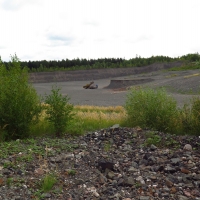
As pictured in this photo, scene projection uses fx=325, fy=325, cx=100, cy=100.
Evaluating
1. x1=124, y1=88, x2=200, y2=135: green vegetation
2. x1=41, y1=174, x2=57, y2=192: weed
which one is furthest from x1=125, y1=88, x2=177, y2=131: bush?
x1=41, y1=174, x2=57, y2=192: weed

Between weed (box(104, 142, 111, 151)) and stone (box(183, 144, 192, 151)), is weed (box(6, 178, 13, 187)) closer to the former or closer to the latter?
weed (box(104, 142, 111, 151))

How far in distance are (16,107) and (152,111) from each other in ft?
13.3

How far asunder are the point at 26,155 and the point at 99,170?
1.54m

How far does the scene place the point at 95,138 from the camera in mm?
8531

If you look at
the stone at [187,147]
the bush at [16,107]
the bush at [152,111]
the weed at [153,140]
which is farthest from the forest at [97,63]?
the stone at [187,147]

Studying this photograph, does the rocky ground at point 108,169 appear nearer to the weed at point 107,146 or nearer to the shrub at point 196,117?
the weed at point 107,146

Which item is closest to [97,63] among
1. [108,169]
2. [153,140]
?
[153,140]

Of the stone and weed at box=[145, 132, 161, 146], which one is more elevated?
weed at box=[145, 132, 161, 146]

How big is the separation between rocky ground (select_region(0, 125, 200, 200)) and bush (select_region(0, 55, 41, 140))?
1.18 meters

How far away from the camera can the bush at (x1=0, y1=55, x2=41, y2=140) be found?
905 centimetres

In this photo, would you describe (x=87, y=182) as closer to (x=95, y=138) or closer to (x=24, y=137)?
(x=95, y=138)

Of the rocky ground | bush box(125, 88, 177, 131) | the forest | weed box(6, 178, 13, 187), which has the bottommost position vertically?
the rocky ground

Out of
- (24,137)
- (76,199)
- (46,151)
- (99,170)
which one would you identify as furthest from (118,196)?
(24,137)

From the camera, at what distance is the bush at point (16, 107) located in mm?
9047
